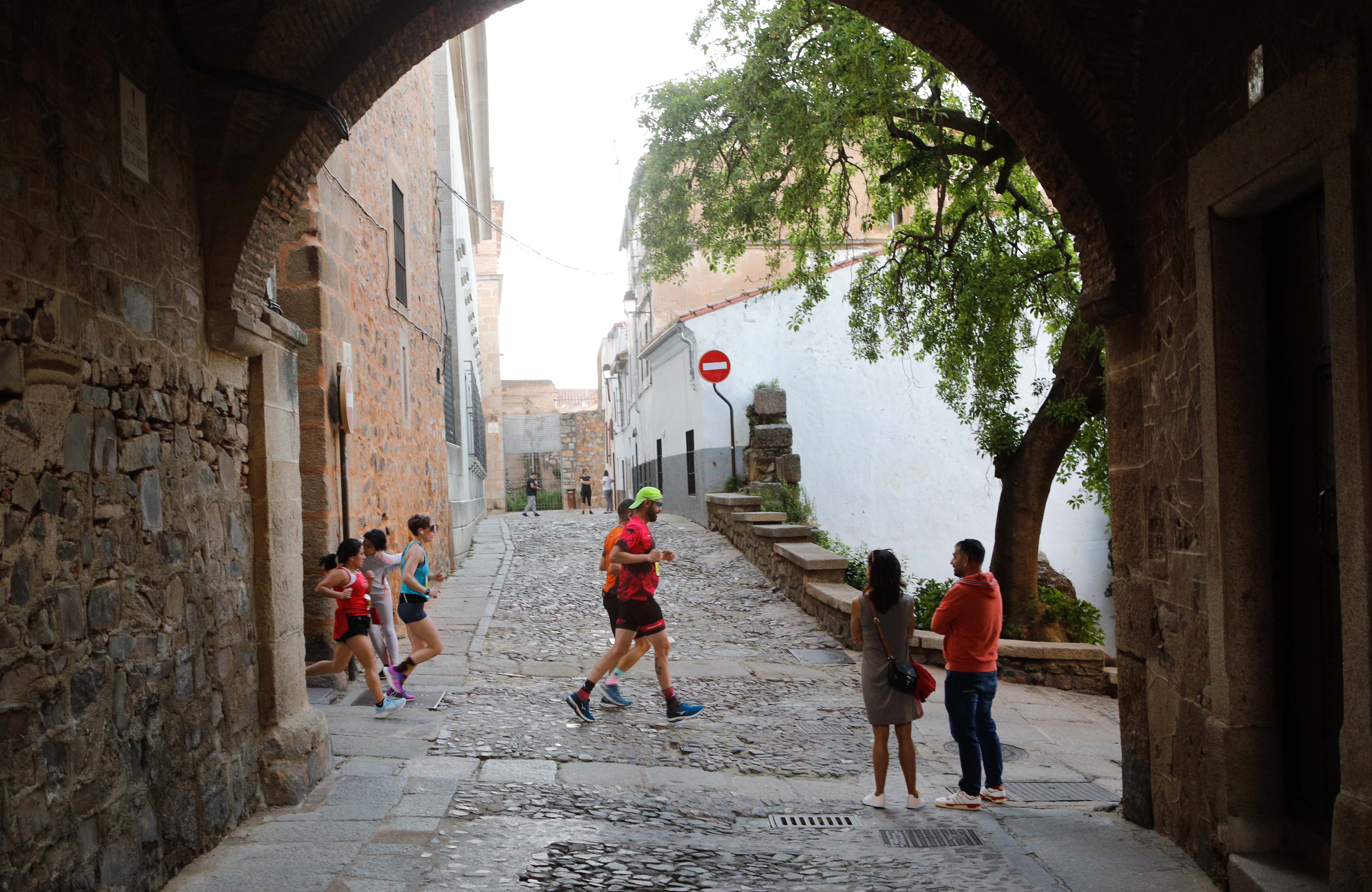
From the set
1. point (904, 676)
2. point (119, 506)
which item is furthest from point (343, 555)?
point (904, 676)

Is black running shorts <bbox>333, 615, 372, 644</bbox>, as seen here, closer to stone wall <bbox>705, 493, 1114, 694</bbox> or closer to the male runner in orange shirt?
the male runner in orange shirt

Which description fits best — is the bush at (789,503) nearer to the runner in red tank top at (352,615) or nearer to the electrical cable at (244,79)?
the runner in red tank top at (352,615)

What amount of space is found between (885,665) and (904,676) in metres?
0.11

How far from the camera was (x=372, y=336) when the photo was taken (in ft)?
31.1

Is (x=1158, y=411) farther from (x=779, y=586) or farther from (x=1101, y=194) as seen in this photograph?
(x=779, y=586)

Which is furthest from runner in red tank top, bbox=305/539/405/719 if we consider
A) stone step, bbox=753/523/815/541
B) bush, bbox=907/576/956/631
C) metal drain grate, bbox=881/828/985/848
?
stone step, bbox=753/523/815/541

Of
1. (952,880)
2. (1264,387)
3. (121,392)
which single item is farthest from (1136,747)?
(121,392)

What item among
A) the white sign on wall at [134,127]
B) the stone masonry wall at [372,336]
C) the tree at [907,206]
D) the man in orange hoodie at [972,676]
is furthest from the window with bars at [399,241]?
the man in orange hoodie at [972,676]

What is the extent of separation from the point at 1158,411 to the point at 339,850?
12.7 feet

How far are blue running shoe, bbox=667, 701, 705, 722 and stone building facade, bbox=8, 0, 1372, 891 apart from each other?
2.41 meters

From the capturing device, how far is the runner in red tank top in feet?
21.8

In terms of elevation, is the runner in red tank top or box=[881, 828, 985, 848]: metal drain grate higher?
the runner in red tank top

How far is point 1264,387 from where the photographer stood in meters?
3.89

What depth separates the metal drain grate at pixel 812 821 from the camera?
16.5ft
